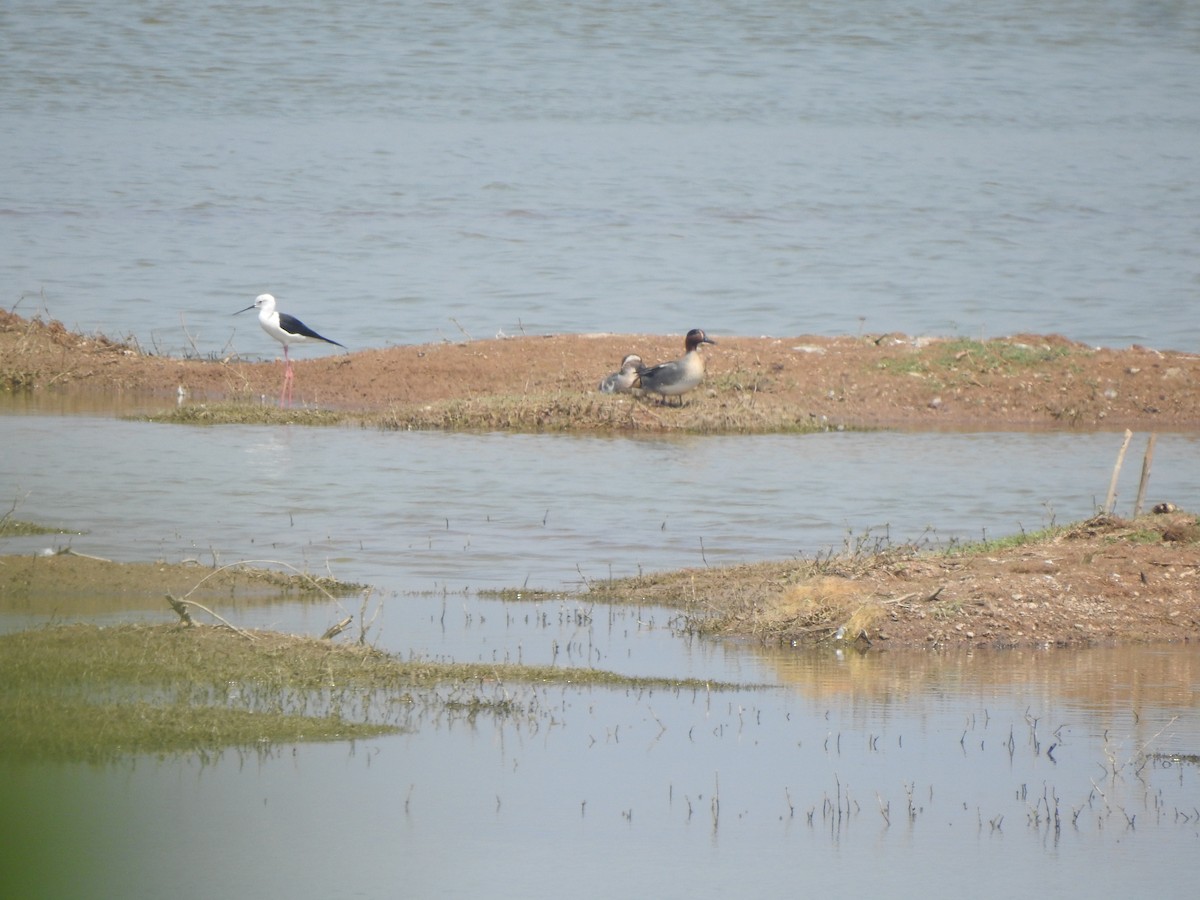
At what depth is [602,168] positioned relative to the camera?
4994 centimetres

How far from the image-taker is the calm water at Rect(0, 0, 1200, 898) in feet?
23.0

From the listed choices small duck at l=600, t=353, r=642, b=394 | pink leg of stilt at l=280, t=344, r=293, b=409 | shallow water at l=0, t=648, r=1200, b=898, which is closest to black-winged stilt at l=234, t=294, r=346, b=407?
pink leg of stilt at l=280, t=344, r=293, b=409

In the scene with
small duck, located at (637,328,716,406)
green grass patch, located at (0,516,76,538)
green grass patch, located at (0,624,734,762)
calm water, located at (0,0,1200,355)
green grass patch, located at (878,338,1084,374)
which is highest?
calm water, located at (0,0,1200,355)

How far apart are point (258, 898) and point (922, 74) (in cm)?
6410

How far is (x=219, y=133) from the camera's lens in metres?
52.5

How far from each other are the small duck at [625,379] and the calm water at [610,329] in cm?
138

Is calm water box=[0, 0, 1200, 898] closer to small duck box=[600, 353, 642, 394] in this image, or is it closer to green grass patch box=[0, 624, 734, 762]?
green grass patch box=[0, 624, 734, 762]

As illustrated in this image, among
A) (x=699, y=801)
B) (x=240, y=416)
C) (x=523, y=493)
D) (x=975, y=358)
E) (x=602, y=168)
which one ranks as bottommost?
(x=699, y=801)

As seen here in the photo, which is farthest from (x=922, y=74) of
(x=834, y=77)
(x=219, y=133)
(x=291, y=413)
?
(x=291, y=413)

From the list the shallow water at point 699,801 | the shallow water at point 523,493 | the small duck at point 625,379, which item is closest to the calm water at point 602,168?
the small duck at point 625,379

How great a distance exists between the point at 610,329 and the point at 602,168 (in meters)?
21.0

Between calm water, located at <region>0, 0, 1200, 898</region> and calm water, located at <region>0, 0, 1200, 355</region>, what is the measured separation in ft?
0.65

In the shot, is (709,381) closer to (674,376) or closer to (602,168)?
(674,376)

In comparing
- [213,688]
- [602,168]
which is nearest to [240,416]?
[213,688]
